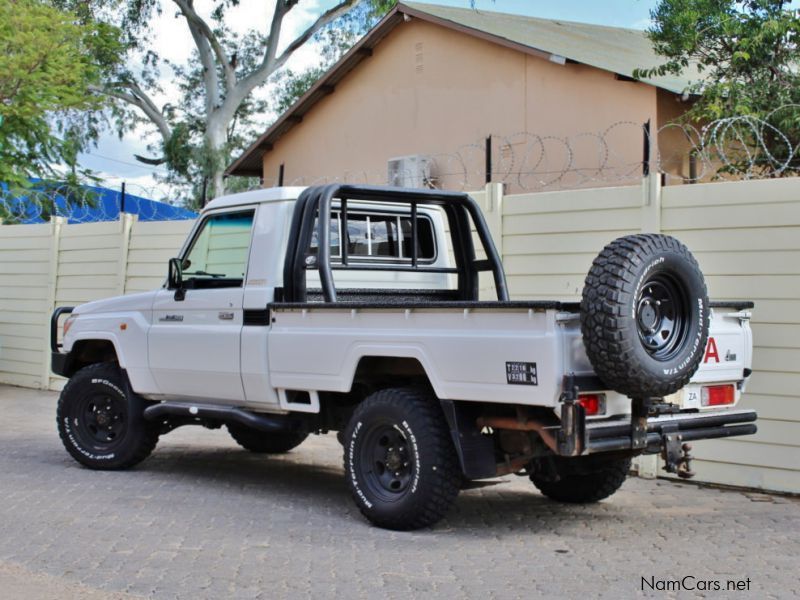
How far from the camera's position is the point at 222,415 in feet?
26.2

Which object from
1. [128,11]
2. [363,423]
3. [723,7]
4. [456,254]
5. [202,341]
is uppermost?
[128,11]

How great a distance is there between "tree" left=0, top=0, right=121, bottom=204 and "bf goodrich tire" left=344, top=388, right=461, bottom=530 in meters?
11.9

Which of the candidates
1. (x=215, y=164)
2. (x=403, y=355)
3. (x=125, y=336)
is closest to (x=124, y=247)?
(x=125, y=336)

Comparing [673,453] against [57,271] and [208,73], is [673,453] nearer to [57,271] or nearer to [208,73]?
[57,271]

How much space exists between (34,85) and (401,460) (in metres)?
13.4

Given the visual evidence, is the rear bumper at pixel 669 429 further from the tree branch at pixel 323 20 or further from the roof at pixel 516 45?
the tree branch at pixel 323 20

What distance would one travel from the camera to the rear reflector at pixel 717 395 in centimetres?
672

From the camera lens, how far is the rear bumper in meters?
5.99

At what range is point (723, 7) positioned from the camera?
1541 centimetres

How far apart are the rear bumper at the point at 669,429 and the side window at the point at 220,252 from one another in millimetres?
3117

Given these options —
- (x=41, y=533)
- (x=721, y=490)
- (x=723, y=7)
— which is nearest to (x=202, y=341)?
(x=41, y=533)

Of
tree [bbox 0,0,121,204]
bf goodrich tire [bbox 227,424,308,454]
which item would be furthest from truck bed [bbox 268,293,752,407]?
tree [bbox 0,0,121,204]

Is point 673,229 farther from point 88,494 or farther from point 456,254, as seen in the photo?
point 88,494

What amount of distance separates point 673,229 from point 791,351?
1295 millimetres
